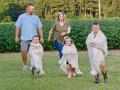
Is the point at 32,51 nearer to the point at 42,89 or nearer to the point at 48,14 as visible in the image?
the point at 42,89

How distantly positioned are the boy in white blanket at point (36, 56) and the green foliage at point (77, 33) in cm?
938

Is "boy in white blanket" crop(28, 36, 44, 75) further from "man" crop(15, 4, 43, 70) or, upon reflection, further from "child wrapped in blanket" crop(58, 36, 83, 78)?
"man" crop(15, 4, 43, 70)

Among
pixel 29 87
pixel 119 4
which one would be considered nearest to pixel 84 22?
pixel 29 87

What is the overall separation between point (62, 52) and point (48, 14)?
101 feet

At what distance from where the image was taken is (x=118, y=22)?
76.1ft

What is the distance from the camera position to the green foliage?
22.0m

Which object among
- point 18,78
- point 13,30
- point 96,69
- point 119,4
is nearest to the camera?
point 96,69

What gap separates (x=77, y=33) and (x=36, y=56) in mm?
10089

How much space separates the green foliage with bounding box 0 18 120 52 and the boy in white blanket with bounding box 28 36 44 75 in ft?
30.8

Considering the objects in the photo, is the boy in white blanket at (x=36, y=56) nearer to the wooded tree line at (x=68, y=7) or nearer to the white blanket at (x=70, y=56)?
the white blanket at (x=70, y=56)

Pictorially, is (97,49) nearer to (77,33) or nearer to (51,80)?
(51,80)

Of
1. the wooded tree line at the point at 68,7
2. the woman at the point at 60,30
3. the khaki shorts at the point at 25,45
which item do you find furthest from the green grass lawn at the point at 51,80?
the wooded tree line at the point at 68,7

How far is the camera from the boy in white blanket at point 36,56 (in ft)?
40.7

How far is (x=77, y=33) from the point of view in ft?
73.7
